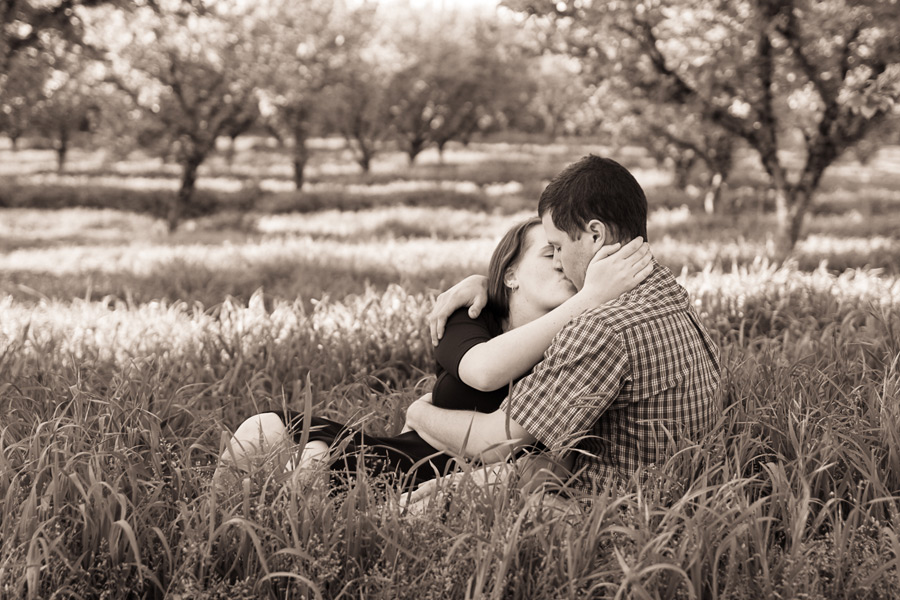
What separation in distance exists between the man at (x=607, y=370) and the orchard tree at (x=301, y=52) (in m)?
16.5

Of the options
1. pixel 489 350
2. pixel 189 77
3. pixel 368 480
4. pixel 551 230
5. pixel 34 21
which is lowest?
pixel 368 480

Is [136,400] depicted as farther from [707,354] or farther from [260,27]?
[260,27]

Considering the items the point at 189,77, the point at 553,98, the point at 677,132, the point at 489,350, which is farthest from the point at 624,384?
the point at 553,98

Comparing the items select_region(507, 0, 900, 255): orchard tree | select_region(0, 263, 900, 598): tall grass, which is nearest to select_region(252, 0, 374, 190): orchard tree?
select_region(507, 0, 900, 255): orchard tree

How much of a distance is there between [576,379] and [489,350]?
1.25ft

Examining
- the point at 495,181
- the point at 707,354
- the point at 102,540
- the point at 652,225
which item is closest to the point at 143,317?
the point at 102,540

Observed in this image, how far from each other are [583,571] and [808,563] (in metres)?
0.58

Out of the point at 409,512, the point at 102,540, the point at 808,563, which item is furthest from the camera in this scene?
the point at 409,512

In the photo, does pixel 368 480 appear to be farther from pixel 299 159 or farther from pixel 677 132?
pixel 299 159

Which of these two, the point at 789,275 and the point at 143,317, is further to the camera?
the point at 789,275

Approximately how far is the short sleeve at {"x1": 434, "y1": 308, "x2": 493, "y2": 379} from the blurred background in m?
3.68

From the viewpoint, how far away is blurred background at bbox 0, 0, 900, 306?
8367 mm

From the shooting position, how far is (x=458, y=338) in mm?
2756

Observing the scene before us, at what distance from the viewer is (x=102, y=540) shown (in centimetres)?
208
